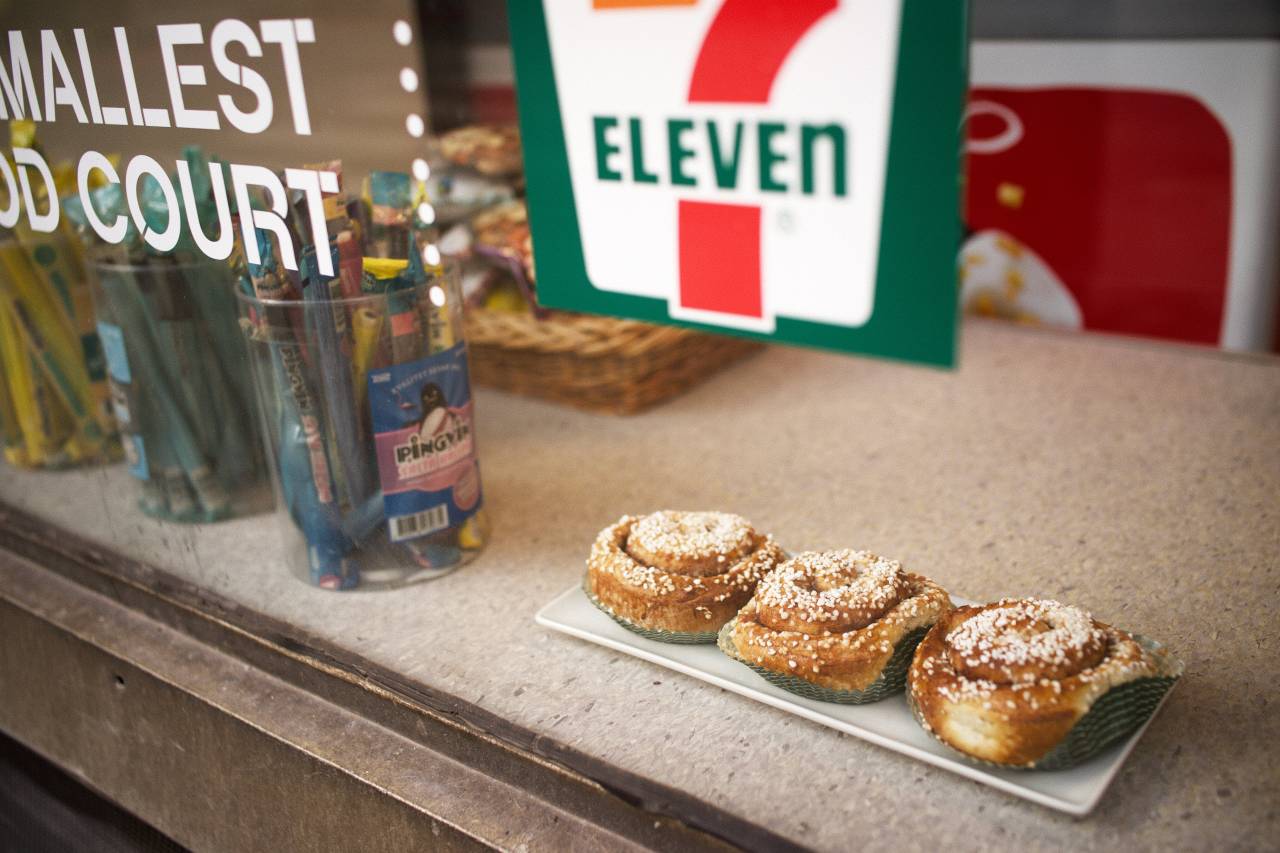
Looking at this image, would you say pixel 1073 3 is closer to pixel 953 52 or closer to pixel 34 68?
pixel 953 52

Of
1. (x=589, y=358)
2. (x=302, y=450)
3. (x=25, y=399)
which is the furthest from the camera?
(x=589, y=358)

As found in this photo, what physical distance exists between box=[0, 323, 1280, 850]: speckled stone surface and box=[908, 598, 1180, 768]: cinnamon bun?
4 cm

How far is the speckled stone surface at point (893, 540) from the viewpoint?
2.41ft

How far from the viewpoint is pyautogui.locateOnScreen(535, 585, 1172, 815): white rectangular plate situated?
70cm

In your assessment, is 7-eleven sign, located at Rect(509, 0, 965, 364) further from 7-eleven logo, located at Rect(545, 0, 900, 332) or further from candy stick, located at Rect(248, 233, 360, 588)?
candy stick, located at Rect(248, 233, 360, 588)

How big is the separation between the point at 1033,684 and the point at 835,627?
0.47 feet

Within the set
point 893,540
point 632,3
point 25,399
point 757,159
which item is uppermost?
point 632,3

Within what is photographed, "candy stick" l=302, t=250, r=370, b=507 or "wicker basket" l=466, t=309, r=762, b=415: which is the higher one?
"candy stick" l=302, t=250, r=370, b=507

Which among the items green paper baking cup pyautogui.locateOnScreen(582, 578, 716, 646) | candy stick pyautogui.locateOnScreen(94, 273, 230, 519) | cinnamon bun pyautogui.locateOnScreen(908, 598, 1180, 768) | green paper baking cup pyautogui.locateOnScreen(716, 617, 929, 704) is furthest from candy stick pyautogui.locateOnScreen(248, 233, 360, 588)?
cinnamon bun pyautogui.locateOnScreen(908, 598, 1180, 768)

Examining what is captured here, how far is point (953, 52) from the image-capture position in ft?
2.08

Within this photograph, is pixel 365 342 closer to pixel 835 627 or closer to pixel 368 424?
pixel 368 424

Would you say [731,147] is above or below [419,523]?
above

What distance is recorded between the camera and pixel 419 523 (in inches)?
40.0

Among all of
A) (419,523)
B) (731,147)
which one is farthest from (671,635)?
(731,147)
